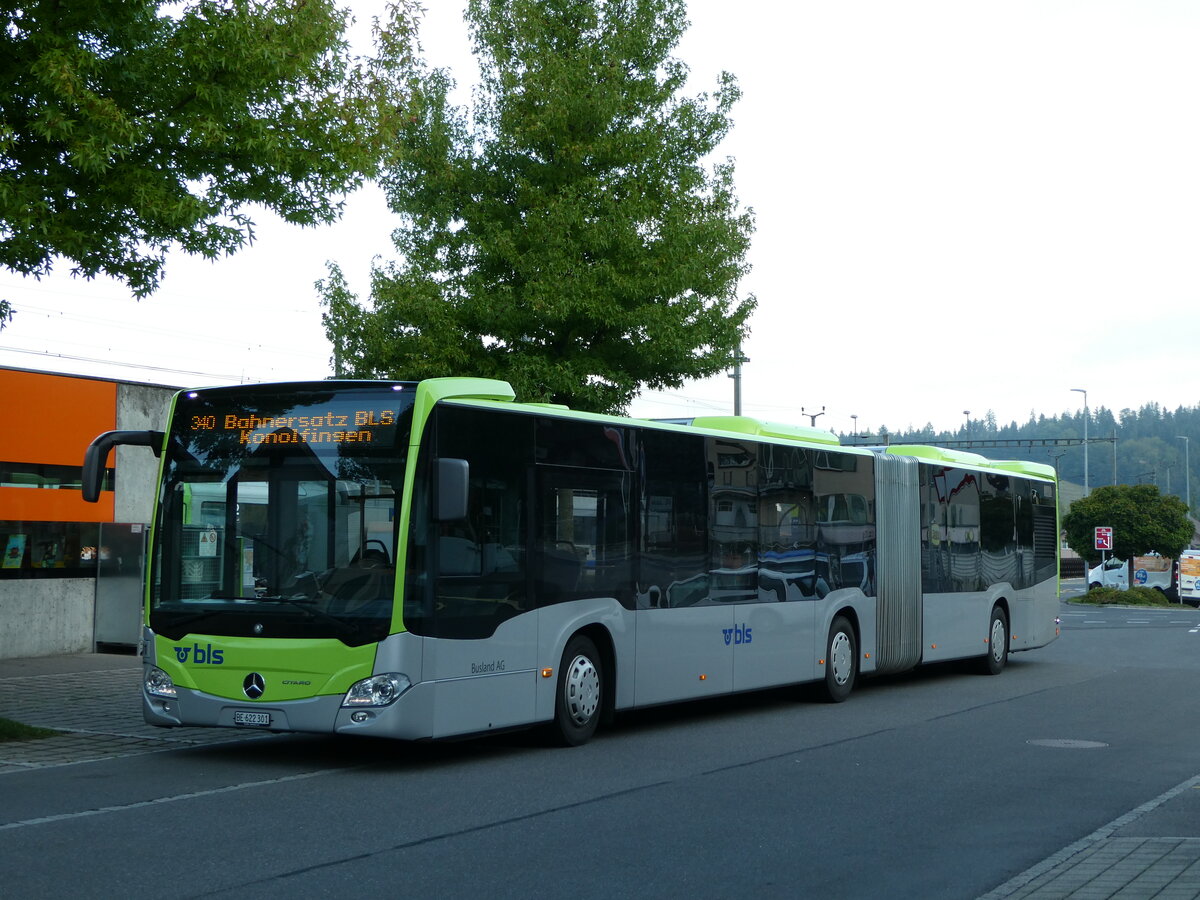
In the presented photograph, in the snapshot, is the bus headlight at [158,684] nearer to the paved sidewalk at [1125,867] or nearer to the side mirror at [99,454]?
the side mirror at [99,454]

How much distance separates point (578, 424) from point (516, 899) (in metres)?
6.11

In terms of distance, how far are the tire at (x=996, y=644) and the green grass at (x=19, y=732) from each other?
1286cm

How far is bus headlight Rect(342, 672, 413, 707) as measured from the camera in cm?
1029

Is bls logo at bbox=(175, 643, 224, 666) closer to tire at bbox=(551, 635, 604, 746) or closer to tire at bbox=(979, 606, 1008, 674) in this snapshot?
tire at bbox=(551, 635, 604, 746)

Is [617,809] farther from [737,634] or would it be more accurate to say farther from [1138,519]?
[1138,519]

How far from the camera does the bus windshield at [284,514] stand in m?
10.5

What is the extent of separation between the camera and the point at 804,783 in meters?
10.3

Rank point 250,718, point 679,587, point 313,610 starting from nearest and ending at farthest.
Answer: point 313,610, point 250,718, point 679,587

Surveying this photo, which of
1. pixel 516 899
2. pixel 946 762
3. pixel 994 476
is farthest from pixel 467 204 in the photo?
pixel 516 899

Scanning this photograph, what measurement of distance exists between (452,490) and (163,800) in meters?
2.77

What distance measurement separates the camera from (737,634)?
14.5m

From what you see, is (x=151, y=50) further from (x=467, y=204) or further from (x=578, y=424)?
(x=467, y=204)

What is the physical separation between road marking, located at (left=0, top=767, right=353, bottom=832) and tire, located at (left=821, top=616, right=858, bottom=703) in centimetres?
701

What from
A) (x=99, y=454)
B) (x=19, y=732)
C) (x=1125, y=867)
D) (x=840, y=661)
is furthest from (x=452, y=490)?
(x=840, y=661)
